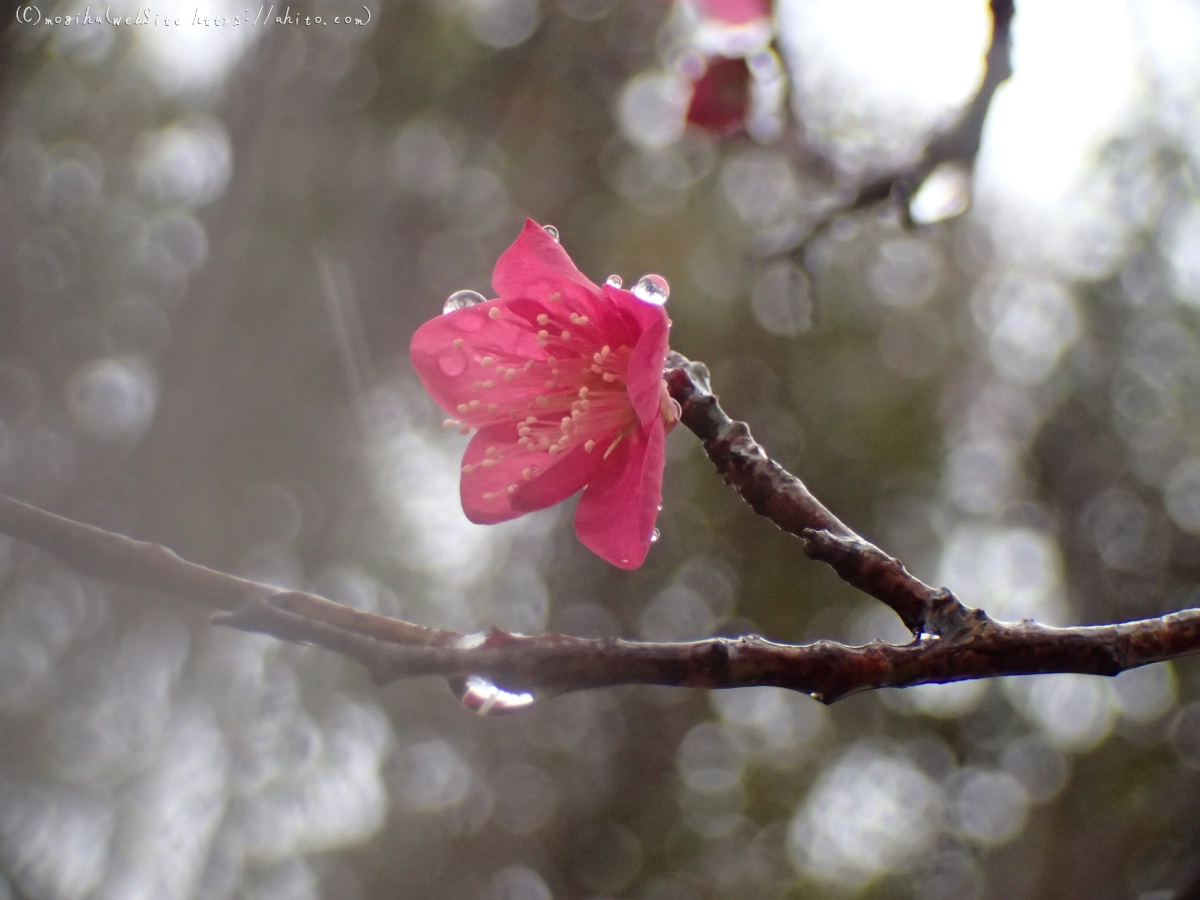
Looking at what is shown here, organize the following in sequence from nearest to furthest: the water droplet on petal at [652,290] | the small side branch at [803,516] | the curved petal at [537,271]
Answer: the small side branch at [803,516]
the water droplet on petal at [652,290]
the curved petal at [537,271]

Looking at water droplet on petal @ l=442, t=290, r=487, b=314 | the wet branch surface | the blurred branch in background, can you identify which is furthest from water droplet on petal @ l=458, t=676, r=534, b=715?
the blurred branch in background

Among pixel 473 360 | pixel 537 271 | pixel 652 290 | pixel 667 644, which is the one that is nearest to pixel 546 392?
pixel 473 360

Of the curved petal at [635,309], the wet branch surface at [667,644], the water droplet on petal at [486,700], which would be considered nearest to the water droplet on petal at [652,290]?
the curved petal at [635,309]

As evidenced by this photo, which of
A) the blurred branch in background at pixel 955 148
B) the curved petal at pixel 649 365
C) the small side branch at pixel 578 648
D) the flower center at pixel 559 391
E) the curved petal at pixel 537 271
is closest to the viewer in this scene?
the small side branch at pixel 578 648

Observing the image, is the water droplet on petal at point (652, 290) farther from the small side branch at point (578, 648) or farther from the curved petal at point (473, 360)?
the small side branch at point (578, 648)

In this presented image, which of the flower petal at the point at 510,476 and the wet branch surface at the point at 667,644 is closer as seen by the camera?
→ the wet branch surface at the point at 667,644

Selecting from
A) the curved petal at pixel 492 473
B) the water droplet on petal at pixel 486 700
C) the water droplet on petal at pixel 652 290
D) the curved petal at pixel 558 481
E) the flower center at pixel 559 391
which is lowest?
the curved petal at pixel 492 473
